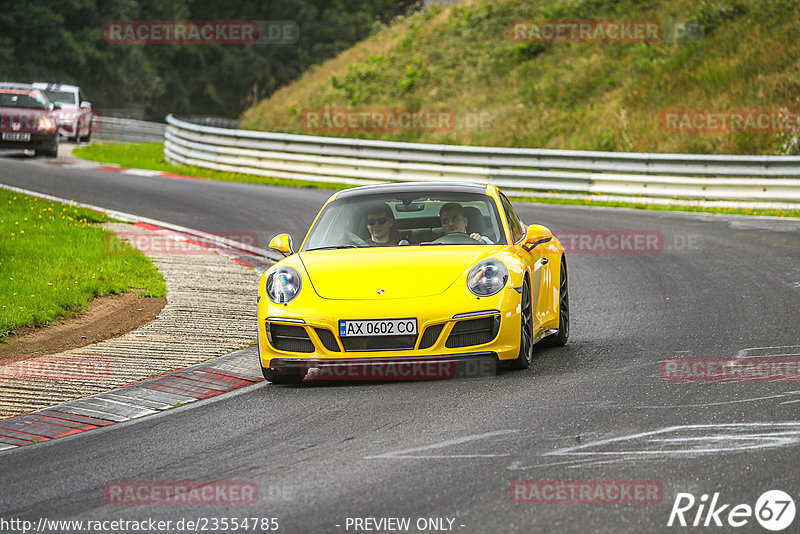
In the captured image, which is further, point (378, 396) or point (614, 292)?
point (614, 292)

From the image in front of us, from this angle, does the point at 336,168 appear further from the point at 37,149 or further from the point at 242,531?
the point at 242,531

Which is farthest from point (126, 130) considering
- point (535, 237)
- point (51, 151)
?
point (535, 237)

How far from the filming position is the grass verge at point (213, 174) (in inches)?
828

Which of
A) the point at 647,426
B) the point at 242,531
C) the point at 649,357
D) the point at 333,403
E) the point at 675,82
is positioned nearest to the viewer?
the point at 242,531

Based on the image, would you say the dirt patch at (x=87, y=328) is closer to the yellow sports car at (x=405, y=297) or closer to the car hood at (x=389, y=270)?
the yellow sports car at (x=405, y=297)

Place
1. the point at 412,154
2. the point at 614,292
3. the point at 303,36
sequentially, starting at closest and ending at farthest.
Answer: the point at 614,292
the point at 412,154
the point at 303,36

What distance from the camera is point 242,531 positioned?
4891 mm

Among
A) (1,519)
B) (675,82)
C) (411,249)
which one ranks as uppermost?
(675,82)

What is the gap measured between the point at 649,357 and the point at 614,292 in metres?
3.62

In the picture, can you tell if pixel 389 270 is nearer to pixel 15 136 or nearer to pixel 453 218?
pixel 453 218

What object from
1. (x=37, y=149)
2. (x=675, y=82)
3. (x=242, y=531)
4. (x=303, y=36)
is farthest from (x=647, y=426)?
(x=303, y=36)

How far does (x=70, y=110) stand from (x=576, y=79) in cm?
1676

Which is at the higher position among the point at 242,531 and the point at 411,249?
the point at 411,249

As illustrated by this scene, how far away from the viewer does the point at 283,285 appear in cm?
811
